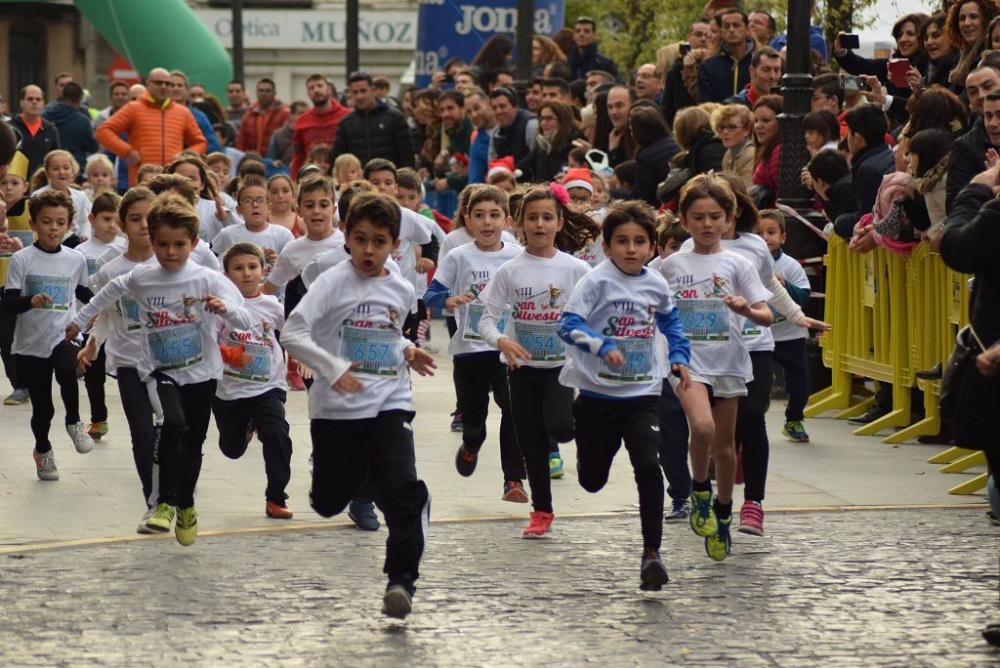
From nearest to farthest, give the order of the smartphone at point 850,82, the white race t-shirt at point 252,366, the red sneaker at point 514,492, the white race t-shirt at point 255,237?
the white race t-shirt at point 252,366 < the red sneaker at point 514,492 < the white race t-shirt at point 255,237 < the smartphone at point 850,82

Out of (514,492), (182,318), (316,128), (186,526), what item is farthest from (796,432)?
(316,128)

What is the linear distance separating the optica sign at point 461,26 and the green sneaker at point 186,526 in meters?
17.8

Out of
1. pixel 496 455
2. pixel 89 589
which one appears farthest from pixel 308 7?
pixel 89 589

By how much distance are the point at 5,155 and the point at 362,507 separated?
21.6ft

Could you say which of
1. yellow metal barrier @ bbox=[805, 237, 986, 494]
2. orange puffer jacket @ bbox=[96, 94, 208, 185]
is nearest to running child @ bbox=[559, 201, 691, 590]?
yellow metal barrier @ bbox=[805, 237, 986, 494]

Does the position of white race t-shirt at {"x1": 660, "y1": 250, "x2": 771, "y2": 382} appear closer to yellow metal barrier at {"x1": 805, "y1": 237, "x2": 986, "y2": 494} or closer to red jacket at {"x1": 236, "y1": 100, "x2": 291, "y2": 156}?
yellow metal barrier at {"x1": 805, "y1": 237, "x2": 986, "y2": 494}

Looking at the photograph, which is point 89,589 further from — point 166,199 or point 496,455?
point 496,455

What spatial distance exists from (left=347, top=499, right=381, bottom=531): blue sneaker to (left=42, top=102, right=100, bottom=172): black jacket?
1448cm

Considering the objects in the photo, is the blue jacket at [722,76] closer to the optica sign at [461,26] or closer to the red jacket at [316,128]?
the red jacket at [316,128]

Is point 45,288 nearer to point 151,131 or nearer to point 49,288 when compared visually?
point 49,288

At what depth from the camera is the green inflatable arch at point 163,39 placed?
3244cm

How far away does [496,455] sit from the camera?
12203 millimetres

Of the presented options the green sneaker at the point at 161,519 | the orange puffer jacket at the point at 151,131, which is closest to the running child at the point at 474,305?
the green sneaker at the point at 161,519

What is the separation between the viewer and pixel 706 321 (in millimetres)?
9133
